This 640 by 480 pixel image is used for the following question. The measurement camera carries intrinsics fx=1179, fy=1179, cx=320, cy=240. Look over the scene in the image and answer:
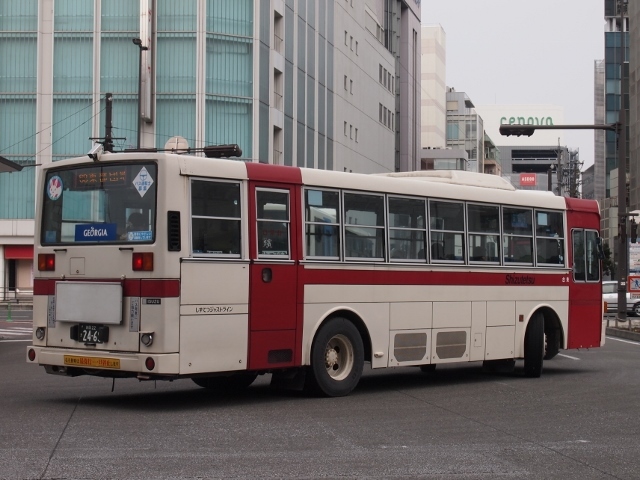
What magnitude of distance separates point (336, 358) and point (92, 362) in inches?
128

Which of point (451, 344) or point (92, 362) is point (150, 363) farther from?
point (451, 344)

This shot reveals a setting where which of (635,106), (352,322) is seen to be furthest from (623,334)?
(635,106)

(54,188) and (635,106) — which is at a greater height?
(635,106)

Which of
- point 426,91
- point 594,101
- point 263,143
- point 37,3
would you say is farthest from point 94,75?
point 594,101

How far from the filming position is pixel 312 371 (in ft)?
46.9

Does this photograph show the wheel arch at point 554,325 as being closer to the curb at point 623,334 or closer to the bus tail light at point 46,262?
the bus tail light at point 46,262

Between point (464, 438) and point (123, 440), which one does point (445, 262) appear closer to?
point (464, 438)

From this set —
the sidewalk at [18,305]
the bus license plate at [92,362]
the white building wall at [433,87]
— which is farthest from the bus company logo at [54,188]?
the white building wall at [433,87]

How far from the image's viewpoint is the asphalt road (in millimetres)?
9078

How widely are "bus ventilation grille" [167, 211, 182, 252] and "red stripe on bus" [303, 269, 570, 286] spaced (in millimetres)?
1969

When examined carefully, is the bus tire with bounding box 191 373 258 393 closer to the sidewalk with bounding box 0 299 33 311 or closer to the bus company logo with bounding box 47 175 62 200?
the bus company logo with bounding box 47 175 62 200

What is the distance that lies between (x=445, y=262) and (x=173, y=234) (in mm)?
4982

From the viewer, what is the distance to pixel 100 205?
530 inches

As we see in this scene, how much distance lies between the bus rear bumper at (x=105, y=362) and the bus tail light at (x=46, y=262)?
0.92 metres
